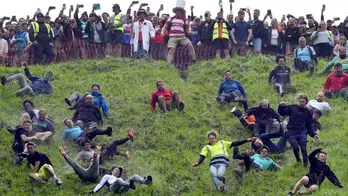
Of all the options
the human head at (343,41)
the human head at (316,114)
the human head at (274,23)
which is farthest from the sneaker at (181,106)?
the human head at (274,23)

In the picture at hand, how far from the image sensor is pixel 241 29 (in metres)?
30.3

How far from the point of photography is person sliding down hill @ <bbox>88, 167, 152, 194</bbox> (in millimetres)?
19703

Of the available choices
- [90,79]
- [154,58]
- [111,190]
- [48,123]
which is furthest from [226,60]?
[111,190]

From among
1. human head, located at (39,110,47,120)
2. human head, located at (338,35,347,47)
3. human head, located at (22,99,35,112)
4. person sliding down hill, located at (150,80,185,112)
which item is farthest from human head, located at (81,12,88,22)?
human head, located at (338,35,347,47)

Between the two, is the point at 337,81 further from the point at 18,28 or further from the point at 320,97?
the point at 18,28

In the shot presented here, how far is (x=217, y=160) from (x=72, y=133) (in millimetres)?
4609

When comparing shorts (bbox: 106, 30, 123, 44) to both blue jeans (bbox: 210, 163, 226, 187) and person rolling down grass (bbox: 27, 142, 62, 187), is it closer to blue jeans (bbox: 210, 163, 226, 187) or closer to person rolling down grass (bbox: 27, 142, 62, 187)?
person rolling down grass (bbox: 27, 142, 62, 187)

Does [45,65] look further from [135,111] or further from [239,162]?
[239,162]

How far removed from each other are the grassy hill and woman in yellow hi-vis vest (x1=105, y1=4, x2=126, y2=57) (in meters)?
0.55

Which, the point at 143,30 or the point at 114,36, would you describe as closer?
the point at 143,30

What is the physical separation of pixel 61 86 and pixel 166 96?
430cm

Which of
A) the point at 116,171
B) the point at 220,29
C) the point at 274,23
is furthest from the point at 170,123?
the point at 274,23

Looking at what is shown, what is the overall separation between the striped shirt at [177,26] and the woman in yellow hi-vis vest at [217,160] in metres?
9.24

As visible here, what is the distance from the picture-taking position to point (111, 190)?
1970cm
